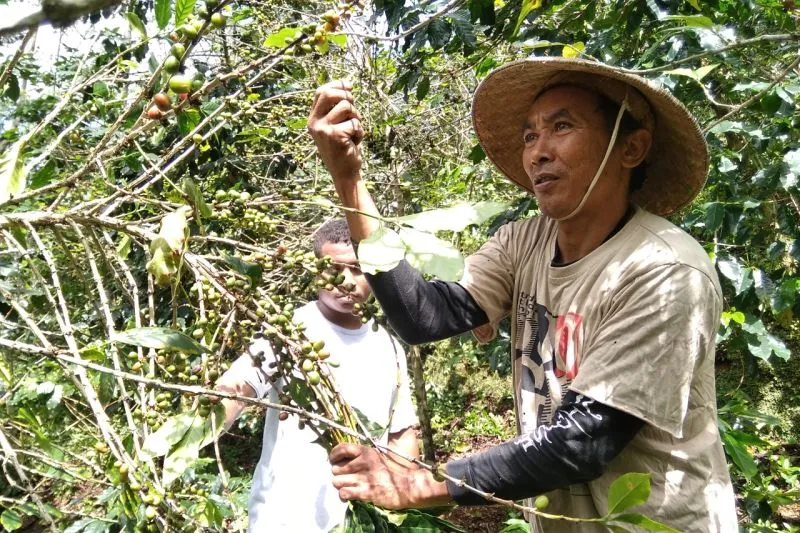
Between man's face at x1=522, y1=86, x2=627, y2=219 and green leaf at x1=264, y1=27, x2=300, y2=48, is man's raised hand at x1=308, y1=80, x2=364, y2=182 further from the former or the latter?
man's face at x1=522, y1=86, x2=627, y2=219

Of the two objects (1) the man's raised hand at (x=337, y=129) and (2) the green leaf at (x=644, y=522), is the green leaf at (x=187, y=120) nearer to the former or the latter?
(1) the man's raised hand at (x=337, y=129)

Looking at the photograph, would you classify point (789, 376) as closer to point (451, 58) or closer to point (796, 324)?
point (796, 324)

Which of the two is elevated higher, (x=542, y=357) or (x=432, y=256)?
(x=432, y=256)

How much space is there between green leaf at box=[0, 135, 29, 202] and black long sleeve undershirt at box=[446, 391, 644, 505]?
918mm

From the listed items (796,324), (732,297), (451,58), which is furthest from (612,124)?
(796,324)

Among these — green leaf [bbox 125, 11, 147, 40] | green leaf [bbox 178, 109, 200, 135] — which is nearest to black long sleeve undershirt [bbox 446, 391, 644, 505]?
green leaf [bbox 178, 109, 200, 135]

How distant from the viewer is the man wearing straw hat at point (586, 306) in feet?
3.61

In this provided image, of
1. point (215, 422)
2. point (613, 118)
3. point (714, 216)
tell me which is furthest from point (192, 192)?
point (714, 216)

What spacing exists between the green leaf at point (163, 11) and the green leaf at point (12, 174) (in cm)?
32

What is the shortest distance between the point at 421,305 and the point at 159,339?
633 millimetres

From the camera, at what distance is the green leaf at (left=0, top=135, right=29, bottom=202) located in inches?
40.2

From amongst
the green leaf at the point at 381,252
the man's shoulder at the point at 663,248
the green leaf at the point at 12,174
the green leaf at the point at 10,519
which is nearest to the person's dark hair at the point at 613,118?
the man's shoulder at the point at 663,248

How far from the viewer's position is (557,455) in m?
1.10

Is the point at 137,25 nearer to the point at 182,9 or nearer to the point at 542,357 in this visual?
the point at 182,9
